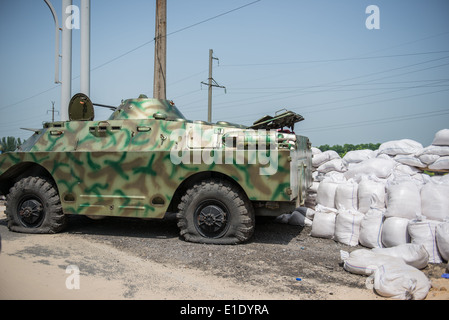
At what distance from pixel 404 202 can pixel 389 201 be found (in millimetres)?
247

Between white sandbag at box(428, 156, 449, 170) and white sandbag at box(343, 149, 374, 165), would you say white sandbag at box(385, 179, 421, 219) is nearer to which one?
white sandbag at box(428, 156, 449, 170)

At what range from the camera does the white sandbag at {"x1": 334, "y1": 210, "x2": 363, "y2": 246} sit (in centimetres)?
555

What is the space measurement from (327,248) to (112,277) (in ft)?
10.0

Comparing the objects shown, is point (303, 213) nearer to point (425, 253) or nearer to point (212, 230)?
point (212, 230)

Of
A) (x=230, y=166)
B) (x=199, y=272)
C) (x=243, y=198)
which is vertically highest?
(x=230, y=166)

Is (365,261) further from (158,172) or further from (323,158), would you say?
(323,158)

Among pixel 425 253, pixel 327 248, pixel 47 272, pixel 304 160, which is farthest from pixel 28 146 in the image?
pixel 425 253

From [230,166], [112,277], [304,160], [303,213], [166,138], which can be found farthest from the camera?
[303,213]

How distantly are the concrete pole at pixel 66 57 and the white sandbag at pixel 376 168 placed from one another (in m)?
6.45

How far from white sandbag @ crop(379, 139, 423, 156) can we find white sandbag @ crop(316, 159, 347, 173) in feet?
3.11

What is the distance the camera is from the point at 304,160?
6.16m

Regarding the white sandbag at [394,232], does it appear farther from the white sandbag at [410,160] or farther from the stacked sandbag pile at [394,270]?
the white sandbag at [410,160]

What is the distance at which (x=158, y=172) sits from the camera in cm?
544

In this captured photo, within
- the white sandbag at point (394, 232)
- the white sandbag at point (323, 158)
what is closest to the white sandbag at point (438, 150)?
the white sandbag at point (323, 158)
